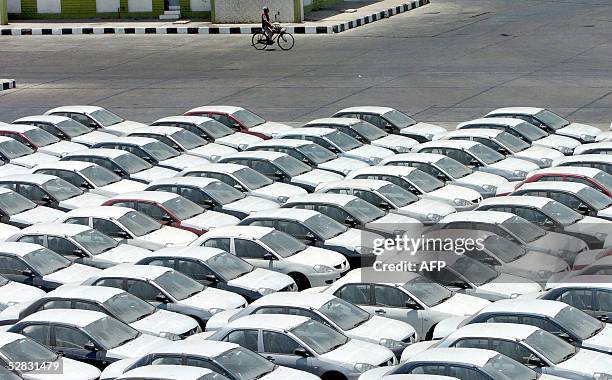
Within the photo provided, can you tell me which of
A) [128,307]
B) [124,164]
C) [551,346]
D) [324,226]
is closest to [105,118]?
[124,164]

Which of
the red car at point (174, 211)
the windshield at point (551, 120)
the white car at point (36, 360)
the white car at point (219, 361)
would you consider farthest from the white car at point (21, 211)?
the windshield at point (551, 120)

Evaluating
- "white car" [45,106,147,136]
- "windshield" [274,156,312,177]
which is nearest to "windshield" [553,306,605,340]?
"windshield" [274,156,312,177]

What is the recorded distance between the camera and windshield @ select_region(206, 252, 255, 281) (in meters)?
20.0

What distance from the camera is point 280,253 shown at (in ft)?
69.2

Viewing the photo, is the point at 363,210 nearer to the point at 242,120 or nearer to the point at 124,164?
the point at 124,164

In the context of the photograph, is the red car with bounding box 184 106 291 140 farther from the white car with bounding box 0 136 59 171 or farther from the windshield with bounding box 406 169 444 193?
the windshield with bounding box 406 169 444 193

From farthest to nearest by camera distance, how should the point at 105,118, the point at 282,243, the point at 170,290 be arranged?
the point at 105,118 < the point at 282,243 < the point at 170,290

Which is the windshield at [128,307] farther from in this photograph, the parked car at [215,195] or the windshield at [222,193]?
the windshield at [222,193]

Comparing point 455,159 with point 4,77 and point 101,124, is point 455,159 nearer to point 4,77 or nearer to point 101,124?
point 101,124

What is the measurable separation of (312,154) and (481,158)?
3382 millimetres

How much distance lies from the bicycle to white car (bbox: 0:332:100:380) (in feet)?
93.5

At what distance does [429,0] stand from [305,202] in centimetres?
3228

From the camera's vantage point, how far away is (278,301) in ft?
58.9

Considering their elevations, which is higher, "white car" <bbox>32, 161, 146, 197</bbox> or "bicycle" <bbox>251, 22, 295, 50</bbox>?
"bicycle" <bbox>251, 22, 295, 50</bbox>
